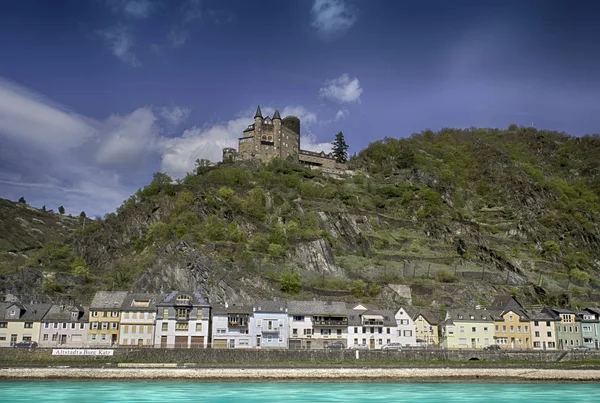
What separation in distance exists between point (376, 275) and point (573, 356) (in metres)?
31.7

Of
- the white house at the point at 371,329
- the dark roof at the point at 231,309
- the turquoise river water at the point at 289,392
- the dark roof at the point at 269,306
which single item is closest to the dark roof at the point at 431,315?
the white house at the point at 371,329

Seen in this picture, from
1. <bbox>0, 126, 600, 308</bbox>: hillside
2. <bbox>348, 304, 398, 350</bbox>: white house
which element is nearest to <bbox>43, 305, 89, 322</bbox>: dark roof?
<bbox>0, 126, 600, 308</bbox>: hillside

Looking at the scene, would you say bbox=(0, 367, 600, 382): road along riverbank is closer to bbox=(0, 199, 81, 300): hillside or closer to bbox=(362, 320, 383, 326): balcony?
bbox=(362, 320, 383, 326): balcony

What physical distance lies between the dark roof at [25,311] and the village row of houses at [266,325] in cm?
10

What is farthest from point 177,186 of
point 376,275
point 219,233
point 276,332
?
point 276,332

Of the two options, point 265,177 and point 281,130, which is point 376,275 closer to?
point 265,177

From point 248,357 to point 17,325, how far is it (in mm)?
29586

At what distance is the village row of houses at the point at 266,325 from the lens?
214 feet

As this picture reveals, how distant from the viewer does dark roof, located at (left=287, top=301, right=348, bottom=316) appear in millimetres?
67938

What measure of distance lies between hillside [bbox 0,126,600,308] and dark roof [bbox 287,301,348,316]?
20.0 feet

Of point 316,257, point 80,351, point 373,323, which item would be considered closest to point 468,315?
point 373,323

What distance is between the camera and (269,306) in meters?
67.1

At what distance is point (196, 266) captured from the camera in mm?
76938

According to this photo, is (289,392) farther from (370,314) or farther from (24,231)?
(24,231)
